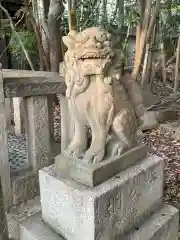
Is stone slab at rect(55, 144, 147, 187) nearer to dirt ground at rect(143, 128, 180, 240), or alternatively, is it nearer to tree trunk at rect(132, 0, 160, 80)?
dirt ground at rect(143, 128, 180, 240)

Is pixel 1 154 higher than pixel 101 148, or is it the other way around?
pixel 101 148

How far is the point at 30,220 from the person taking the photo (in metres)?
1.62

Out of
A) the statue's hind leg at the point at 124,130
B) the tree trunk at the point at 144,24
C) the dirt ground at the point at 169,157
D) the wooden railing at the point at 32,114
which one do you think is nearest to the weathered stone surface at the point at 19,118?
the wooden railing at the point at 32,114

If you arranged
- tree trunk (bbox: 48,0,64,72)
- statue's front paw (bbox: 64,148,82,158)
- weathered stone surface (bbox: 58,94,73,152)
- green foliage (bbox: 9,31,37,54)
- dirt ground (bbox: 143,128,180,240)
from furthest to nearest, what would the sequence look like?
green foliage (bbox: 9,31,37,54)
tree trunk (bbox: 48,0,64,72)
dirt ground (bbox: 143,128,180,240)
weathered stone surface (bbox: 58,94,73,152)
statue's front paw (bbox: 64,148,82,158)

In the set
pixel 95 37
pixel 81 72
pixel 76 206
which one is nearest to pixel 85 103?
pixel 81 72

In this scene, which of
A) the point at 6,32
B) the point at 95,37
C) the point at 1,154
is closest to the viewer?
the point at 95,37

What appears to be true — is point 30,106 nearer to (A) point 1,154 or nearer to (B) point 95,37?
(A) point 1,154

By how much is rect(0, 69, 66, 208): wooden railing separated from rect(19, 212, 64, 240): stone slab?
42 centimetres

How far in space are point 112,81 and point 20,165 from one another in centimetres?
123

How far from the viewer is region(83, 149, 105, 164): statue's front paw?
53.3 inches

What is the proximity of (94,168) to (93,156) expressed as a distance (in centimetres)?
7

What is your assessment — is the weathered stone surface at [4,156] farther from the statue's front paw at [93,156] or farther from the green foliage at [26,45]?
the green foliage at [26,45]

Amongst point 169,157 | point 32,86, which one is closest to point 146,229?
point 32,86

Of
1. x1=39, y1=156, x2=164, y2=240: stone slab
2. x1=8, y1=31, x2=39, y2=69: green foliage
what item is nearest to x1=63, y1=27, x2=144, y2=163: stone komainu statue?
x1=39, y1=156, x2=164, y2=240: stone slab
